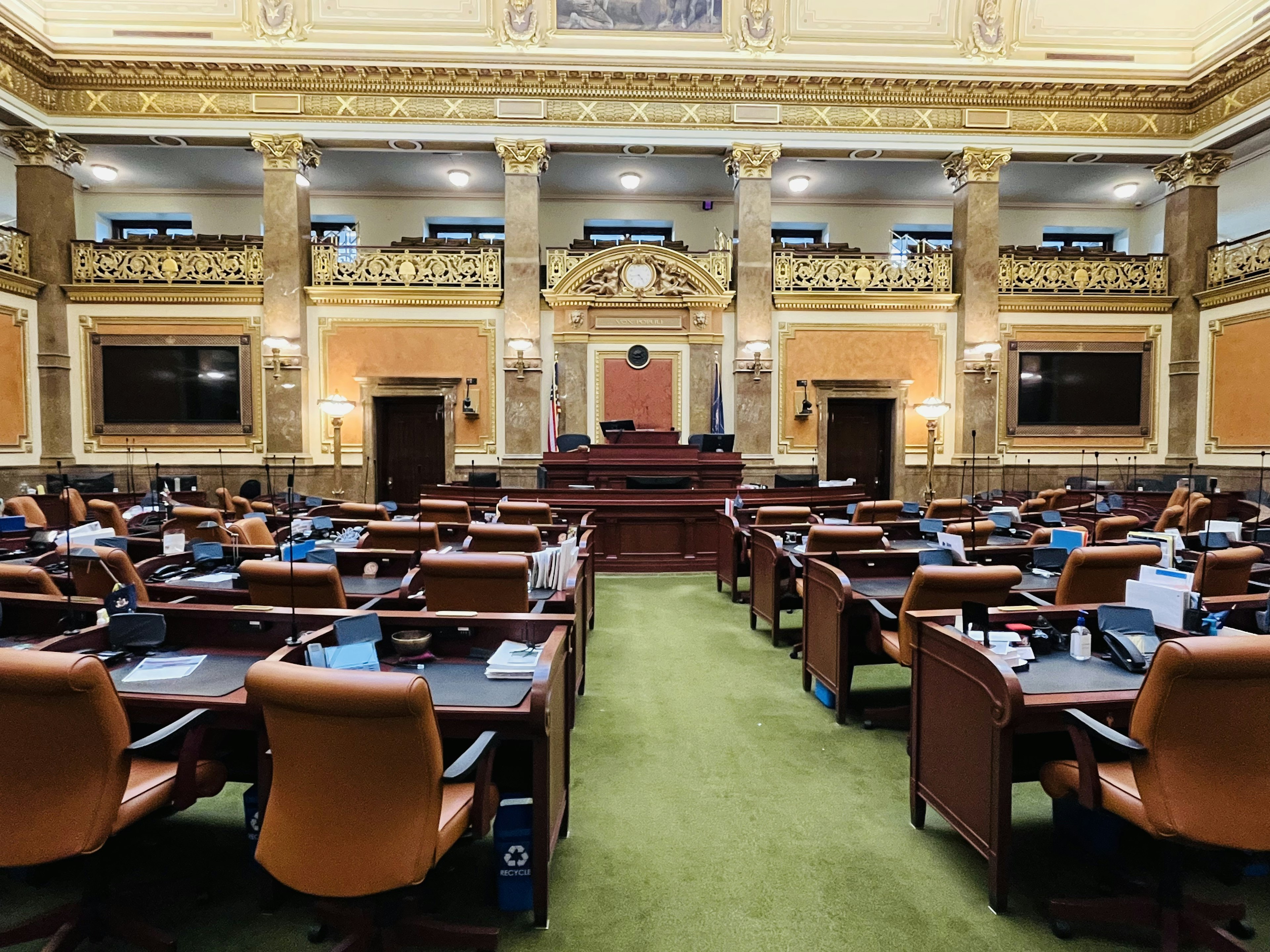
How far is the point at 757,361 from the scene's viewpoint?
11.2 m

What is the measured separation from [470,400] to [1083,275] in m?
11.1

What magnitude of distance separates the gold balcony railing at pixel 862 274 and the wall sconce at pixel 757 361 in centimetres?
116

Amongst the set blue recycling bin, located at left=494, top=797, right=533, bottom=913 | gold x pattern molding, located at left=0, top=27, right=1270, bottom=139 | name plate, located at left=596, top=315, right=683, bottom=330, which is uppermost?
gold x pattern molding, located at left=0, top=27, right=1270, bottom=139

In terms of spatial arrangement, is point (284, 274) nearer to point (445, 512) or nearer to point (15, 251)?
point (15, 251)

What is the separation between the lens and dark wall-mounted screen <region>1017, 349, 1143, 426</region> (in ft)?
38.7

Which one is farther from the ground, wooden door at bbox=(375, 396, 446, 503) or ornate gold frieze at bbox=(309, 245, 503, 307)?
ornate gold frieze at bbox=(309, 245, 503, 307)

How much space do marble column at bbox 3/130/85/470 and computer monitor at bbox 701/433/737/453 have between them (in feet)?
34.2

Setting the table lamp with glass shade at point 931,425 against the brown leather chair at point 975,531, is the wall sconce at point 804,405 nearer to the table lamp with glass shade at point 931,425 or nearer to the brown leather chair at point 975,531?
the table lamp with glass shade at point 931,425

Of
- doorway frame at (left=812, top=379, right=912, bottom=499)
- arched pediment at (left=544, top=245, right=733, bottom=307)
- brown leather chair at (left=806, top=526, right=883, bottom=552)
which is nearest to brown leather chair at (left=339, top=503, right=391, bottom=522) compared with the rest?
brown leather chair at (left=806, top=526, right=883, bottom=552)

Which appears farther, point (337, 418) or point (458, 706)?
point (337, 418)

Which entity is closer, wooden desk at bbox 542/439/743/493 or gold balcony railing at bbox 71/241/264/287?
wooden desk at bbox 542/439/743/493

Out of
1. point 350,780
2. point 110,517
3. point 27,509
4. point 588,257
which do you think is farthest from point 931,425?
point 27,509

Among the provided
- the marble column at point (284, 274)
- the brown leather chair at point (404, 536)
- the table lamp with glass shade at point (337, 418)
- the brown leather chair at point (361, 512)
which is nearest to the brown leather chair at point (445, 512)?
the brown leather chair at point (361, 512)

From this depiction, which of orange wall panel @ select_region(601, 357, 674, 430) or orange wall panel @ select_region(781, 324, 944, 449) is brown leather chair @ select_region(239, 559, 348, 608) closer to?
orange wall panel @ select_region(601, 357, 674, 430)
